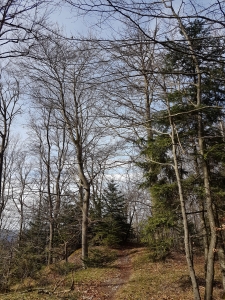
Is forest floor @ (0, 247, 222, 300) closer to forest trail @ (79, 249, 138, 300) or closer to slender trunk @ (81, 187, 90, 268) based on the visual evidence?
forest trail @ (79, 249, 138, 300)

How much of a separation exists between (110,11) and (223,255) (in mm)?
7153

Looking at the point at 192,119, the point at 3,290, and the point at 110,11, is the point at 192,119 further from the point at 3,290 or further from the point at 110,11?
the point at 3,290

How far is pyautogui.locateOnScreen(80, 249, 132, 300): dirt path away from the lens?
26.2 ft

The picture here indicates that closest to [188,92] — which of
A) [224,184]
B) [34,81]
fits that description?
[224,184]

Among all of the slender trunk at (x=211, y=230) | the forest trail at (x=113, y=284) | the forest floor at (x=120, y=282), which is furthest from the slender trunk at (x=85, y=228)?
the slender trunk at (x=211, y=230)

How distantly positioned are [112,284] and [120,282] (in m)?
0.34

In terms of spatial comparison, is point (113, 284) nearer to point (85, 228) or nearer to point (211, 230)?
point (85, 228)

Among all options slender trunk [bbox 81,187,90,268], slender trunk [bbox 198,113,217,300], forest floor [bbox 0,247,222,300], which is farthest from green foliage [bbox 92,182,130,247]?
slender trunk [bbox 198,113,217,300]

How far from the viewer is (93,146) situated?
44.9ft

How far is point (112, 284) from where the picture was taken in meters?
9.19

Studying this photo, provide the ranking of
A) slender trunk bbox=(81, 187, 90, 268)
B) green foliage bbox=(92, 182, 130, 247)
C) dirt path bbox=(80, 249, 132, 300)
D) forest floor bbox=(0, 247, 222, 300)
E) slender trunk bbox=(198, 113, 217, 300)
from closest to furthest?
slender trunk bbox=(198, 113, 217, 300) < forest floor bbox=(0, 247, 222, 300) < dirt path bbox=(80, 249, 132, 300) < slender trunk bbox=(81, 187, 90, 268) < green foliage bbox=(92, 182, 130, 247)

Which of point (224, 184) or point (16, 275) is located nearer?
point (224, 184)

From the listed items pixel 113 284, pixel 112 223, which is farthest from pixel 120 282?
pixel 112 223

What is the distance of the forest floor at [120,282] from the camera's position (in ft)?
25.5
